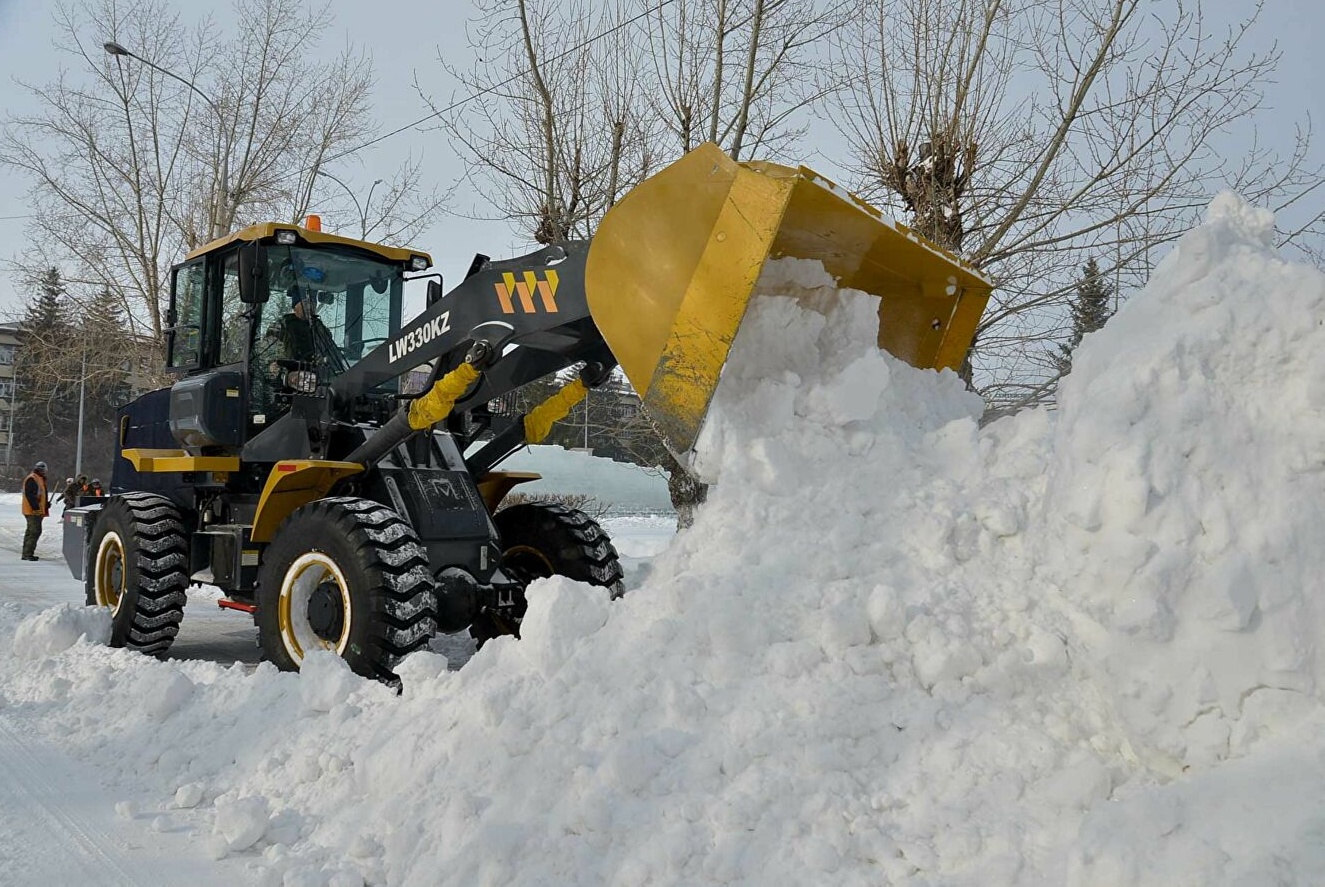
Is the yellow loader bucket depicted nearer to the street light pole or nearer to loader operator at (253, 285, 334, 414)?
loader operator at (253, 285, 334, 414)

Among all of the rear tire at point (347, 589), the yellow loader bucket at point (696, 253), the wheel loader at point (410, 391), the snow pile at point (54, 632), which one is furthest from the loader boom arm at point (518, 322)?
the snow pile at point (54, 632)

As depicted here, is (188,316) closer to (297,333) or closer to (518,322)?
(297,333)

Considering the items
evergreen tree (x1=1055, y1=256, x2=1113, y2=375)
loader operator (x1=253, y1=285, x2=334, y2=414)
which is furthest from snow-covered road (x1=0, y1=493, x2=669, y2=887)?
evergreen tree (x1=1055, y1=256, x2=1113, y2=375)

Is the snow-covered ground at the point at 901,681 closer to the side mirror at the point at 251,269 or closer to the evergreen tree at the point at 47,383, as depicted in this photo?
the side mirror at the point at 251,269

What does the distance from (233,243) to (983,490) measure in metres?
5.21

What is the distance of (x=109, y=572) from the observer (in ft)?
22.2

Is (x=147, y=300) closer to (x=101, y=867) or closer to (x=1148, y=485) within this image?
(x=101, y=867)

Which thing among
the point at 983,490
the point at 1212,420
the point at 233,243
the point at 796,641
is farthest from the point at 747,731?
the point at 233,243

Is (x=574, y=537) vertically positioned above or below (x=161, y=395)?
below

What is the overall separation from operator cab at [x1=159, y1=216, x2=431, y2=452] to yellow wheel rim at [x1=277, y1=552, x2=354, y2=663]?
1275 mm

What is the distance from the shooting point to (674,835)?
9.02 ft

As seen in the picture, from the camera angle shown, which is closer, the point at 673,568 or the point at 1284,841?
the point at 1284,841

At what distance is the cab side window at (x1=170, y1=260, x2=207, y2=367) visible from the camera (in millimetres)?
6832

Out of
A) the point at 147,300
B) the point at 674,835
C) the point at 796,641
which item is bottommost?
the point at 674,835
